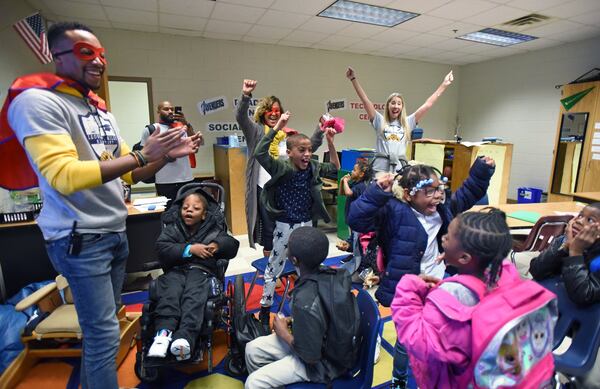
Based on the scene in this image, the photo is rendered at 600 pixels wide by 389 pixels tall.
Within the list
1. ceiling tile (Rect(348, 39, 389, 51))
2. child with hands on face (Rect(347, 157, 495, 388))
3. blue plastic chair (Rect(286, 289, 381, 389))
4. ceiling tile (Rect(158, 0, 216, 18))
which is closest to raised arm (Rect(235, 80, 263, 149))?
child with hands on face (Rect(347, 157, 495, 388))

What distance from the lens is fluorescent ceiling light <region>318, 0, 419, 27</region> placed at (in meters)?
4.18

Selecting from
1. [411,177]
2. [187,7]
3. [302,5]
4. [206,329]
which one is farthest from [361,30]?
[206,329]

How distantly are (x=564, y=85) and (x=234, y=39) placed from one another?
5753mm

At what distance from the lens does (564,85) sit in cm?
562

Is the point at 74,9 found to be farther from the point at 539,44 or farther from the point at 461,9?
the point at 539,44

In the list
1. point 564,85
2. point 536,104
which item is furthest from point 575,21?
point 536,104

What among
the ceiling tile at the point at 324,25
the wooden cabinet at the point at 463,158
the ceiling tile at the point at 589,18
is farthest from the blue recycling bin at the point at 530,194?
the ceiling tile at the point at 324,25

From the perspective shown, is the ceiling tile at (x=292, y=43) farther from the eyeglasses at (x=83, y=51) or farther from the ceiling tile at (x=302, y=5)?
the eyeglasses at (x=83, y=51)

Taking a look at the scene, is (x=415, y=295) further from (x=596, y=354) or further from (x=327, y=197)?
(x=327, y=197)

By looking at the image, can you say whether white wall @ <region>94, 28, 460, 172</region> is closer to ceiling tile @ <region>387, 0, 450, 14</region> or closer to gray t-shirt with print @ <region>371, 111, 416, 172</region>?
ceiling tile @ <region>387, 0, 450, 14</region>

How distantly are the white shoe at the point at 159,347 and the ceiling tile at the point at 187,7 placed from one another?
3.78 m

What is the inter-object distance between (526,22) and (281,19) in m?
3.55

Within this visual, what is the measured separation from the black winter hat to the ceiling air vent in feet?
16.4

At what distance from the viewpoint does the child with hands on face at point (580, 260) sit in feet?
4.70
